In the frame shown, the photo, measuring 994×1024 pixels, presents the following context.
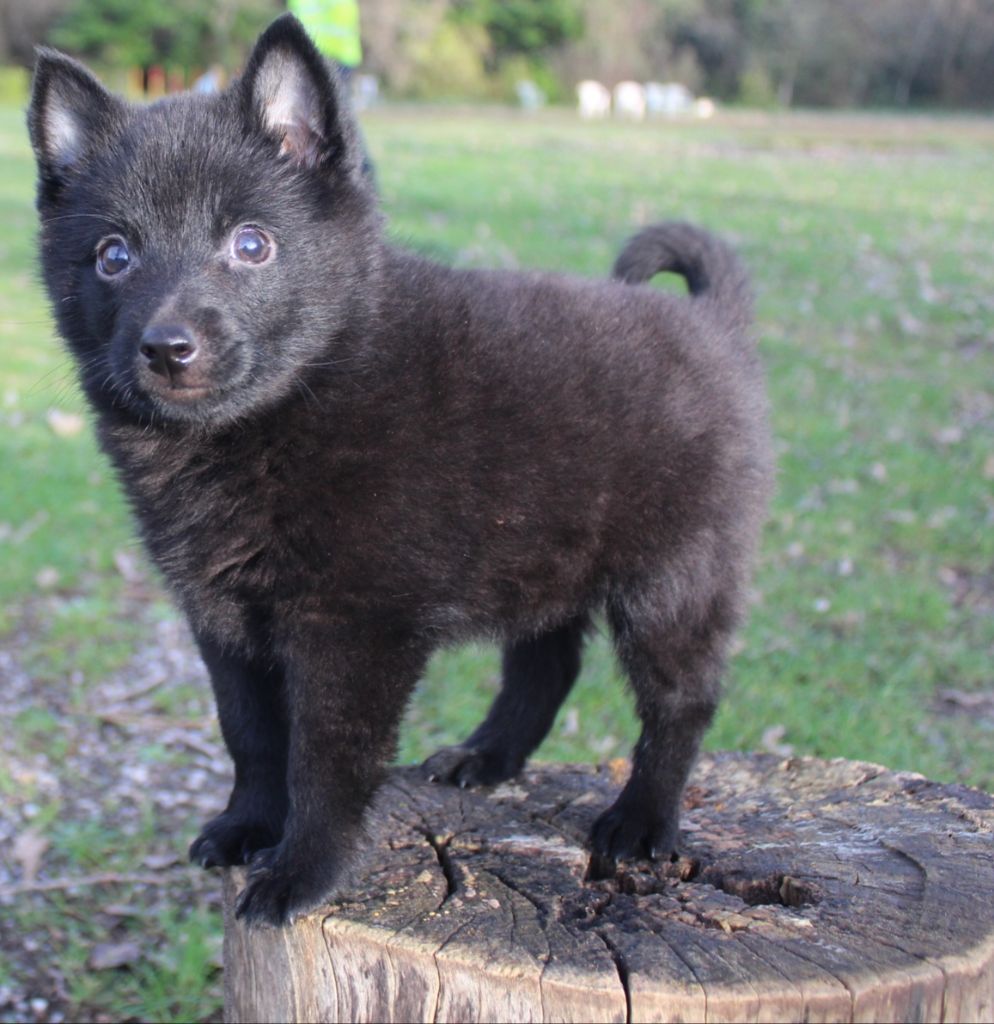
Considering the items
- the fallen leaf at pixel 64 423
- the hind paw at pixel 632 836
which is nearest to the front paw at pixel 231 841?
the hind paw at pixel 632 836

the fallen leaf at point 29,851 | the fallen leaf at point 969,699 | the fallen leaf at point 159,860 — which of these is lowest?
the fallen leaf at point 969,699

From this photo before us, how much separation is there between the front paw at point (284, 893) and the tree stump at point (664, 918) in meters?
0.03

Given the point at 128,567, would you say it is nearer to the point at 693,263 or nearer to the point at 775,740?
the point at 775,740

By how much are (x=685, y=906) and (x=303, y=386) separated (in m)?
1.31

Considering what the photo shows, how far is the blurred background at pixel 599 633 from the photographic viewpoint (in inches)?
150

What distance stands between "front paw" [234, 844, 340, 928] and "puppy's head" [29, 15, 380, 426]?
0.93 m

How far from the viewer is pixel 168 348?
2312mm

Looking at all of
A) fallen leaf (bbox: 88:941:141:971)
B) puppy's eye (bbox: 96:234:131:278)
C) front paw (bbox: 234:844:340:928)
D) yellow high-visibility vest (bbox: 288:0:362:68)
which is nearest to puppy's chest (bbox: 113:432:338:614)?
puppy's eye (bbox: 96:234:131:278)

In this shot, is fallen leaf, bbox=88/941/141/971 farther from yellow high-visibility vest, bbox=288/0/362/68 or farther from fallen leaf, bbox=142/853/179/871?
yellow high-visibility vest, bbox=288/0/362/68

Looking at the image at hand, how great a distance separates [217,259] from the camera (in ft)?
8.07

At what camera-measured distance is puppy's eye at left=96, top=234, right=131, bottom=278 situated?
250 centimetres

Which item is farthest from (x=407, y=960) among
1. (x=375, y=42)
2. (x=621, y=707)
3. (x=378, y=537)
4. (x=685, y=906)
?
(x=375, y=42)

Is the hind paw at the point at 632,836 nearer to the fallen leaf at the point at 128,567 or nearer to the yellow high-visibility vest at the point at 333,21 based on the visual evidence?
the fallen leaf at the point at 128,567

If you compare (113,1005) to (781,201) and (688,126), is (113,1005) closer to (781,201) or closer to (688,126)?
(781,201)
